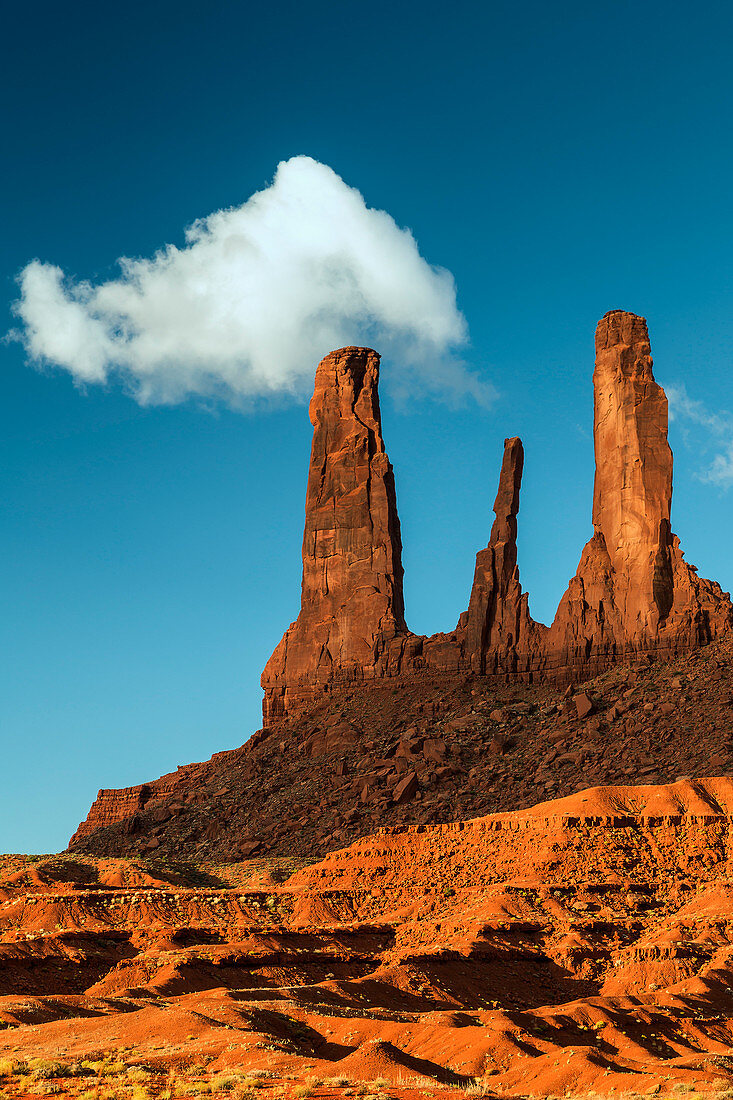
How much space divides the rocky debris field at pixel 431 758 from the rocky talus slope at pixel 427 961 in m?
11.3

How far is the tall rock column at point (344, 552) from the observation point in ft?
284

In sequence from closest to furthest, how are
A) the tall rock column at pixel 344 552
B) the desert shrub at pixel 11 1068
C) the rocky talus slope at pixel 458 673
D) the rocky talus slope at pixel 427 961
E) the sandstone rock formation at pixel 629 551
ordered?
the desert shrub at pixel 11 1068 → the rocky talus slope at pixel 427 961 → the rocky talus slope at pixel 458 673 → the sandstone rock formation at pixel 629 551 → the tall rock column at pixel 344 552

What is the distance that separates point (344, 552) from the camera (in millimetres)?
89688

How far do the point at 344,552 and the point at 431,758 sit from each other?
22.2m

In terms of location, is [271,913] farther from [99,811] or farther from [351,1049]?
[99,811]

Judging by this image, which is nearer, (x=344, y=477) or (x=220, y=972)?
(x=220, y=972)

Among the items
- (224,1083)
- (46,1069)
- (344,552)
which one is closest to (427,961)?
(224,1083)

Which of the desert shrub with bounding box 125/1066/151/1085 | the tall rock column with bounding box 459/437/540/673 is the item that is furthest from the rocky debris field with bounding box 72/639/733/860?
the desert shrub with bounding box 125/1066/151/1085

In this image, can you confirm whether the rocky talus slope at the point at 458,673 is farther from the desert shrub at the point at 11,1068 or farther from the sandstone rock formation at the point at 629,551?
the desert shrub at the point at 11,1068

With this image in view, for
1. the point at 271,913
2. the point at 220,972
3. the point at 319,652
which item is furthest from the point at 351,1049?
the point at 319,652

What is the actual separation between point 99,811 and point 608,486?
138 feet

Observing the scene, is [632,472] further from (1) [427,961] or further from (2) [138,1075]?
(2) [138,1075]

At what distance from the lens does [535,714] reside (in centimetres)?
7450

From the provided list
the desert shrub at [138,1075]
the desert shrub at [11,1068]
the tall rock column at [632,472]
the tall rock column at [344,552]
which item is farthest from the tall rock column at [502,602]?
the desert shrub at [11,1068]
